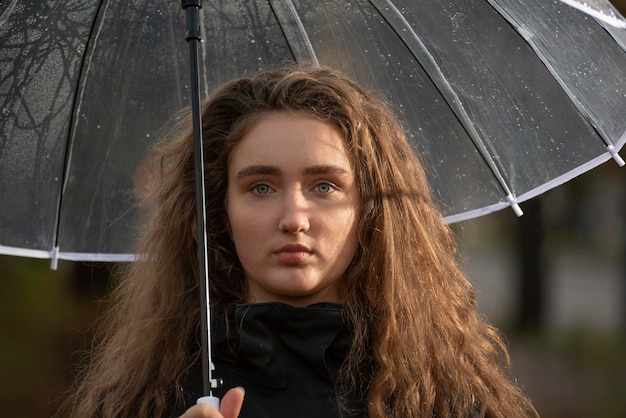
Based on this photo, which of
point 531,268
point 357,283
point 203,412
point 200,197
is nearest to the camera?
point 203,412

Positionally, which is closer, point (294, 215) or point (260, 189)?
point (294, 215)

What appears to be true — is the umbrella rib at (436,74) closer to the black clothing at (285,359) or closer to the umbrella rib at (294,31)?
the umbrella rib at (294,31)

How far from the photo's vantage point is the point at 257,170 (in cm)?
264

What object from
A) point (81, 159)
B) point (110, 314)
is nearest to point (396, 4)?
point (81, 159)

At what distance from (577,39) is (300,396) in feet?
3.90

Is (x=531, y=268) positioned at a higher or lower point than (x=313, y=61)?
higher

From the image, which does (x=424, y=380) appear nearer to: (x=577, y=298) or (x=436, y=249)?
(x=436, y=249)

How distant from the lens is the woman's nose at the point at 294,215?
2549 mm

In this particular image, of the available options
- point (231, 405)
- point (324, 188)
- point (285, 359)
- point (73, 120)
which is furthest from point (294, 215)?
point (73, 120)

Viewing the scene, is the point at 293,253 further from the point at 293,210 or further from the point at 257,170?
the point at 257,170

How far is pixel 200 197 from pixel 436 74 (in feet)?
2.93

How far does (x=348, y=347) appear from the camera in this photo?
265 cm

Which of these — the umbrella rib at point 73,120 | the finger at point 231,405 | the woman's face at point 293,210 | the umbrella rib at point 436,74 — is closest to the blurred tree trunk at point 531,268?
the umbrella rib at point 436,74

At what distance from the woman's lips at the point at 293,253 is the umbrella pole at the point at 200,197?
18cm
